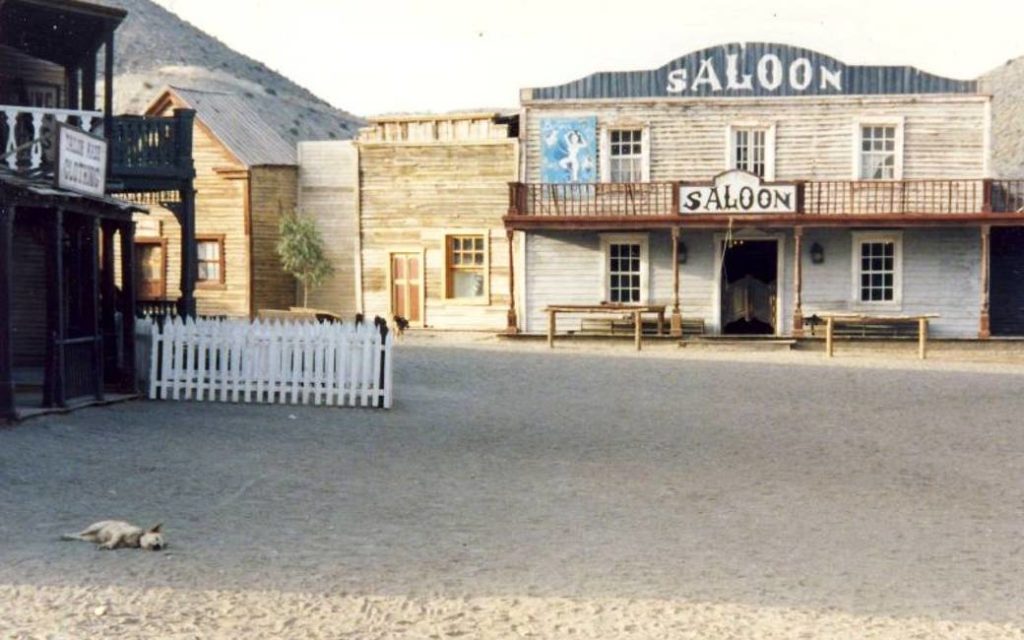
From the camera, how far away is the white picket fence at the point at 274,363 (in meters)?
16.3

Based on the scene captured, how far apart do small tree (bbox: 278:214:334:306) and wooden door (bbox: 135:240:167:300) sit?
10.2 ft

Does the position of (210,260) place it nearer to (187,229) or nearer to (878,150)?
(187,229)

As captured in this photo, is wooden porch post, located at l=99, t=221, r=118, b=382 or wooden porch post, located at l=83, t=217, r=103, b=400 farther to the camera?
wooden porch post, located at l=99, t=221, r=118, b=382

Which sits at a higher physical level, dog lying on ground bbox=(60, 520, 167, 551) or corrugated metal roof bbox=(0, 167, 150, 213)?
corrugated metal roof bbox=(0, 167, 150, 213)

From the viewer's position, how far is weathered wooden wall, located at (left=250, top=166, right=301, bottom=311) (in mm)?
33750

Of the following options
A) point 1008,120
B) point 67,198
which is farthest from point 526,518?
point 1008,120

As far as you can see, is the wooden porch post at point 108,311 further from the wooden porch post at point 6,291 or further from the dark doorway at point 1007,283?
the dark doorway at point 1007,283

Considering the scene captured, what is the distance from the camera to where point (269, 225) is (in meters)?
34.2

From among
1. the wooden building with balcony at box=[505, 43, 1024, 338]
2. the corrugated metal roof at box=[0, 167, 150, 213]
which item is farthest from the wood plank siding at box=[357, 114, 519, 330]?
the corrugated metal roof at box=[0, 167, 150, 213]

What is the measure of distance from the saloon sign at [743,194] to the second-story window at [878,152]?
2620 millimetres

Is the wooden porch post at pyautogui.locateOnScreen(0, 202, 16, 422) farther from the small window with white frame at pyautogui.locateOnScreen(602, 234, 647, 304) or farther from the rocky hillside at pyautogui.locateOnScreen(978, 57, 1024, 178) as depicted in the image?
the rocky hillside at pyautogui.locateOnScreen(978, 57, 1024, 178)

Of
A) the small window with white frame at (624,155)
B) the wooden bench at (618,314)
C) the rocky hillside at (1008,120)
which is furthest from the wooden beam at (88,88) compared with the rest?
the rocky hillside at (1008,120)

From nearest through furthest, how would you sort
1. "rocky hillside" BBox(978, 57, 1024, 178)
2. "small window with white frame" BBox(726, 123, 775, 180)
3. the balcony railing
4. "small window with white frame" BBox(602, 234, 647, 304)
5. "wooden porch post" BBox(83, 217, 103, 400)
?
1. "wooden porch post" BBox(83, 217, 103, 400)
2. the balcony railing
3. "small window with white frame" BBox(726, 123, 775, 180)
4. "small window with white frame" BBox(602, 234, 647, 304)
5. "rocky hillside" BBox(978, 57, 1024, 178)

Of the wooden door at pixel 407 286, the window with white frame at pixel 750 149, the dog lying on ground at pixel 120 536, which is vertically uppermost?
the window with white frame at pixel 750 149
